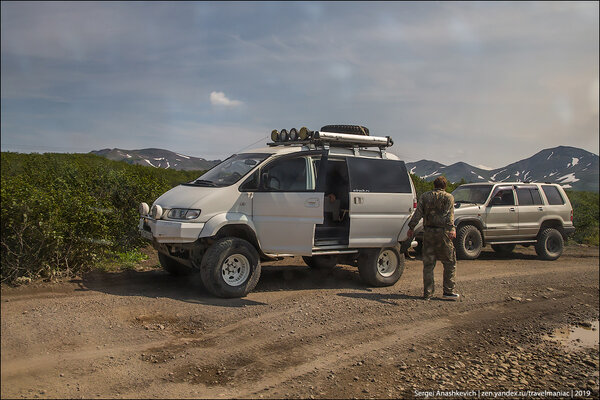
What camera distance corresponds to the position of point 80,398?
4066 mm

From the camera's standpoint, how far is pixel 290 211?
780cm

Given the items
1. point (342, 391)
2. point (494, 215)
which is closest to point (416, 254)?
point (494, 215)

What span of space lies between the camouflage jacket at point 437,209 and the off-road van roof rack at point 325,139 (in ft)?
4.56

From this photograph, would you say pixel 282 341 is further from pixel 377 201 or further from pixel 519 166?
pixel 519 166

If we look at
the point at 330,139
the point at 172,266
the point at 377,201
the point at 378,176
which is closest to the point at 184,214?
the point at 172,266

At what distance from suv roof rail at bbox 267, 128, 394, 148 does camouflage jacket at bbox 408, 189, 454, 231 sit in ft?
4.54

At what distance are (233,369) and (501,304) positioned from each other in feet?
16.9

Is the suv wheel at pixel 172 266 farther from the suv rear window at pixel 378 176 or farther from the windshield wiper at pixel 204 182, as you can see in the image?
the suv rear window at pixel 378 176

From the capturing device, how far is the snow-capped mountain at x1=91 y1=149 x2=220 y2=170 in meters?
8.88

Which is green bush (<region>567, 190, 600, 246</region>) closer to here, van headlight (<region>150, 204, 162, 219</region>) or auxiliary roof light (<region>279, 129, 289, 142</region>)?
auxiliary roof light (<region>279, 129, 289, 142</region>)

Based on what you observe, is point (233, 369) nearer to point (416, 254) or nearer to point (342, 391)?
point (342, 391)

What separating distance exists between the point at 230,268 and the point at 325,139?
2.64 metres

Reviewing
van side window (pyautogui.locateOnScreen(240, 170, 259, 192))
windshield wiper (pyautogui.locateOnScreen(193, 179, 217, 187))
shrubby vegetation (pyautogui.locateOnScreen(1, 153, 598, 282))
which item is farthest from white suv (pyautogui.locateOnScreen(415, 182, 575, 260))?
shrubby vegetation (pyautogui.locateOnScreen(1, 153, 598, 282))

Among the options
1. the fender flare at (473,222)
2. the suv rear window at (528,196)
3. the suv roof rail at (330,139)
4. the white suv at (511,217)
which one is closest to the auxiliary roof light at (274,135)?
the suv roof rail at (330,139)
